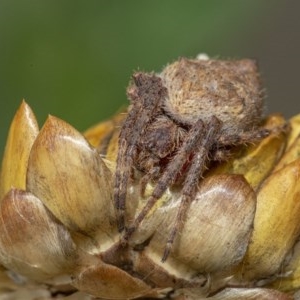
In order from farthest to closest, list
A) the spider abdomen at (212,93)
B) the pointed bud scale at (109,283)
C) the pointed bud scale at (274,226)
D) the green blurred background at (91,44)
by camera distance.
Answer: the green blurred background at (91,44)
the spider abdomen at (212,93)
the pointed bud scale at (274,226)
the pointed bud scale at (109,283)

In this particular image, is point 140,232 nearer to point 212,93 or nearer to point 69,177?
point 69,177

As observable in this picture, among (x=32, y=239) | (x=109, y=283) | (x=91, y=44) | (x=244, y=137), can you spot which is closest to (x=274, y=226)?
(x=244, y=137)

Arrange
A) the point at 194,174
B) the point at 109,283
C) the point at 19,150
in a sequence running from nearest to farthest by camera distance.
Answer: the point at 109,283 → the point at 194,174 → the point at 19,150

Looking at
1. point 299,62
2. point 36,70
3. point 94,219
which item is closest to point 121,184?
point 94,219

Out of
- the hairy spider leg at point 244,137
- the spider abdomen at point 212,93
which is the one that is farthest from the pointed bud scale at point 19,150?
the hairy spider leg at point 244,137

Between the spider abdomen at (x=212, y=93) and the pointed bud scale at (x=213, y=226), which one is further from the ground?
the spider abdomen at (x=212, y=93)

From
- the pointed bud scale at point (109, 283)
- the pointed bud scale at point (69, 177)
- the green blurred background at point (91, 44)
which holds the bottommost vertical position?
the pointed bud scale at point (109, 283)

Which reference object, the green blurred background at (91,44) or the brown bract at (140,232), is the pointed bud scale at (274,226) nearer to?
the brown bract at (140,232)
